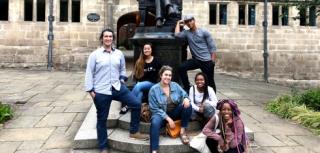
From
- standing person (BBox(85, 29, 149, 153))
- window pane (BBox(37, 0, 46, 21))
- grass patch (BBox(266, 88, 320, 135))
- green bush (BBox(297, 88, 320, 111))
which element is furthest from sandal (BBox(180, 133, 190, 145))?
window pane (BBox(37, 0, 46, 21))

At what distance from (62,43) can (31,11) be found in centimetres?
175

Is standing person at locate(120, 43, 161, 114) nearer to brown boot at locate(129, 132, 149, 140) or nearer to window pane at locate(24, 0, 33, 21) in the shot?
brown boot at locate(129, 132, 149, 140)

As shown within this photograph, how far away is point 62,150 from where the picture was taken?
16.2ft

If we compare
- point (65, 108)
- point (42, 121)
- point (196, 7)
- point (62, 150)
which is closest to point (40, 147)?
point (62, 150)

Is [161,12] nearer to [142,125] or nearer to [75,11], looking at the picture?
[142,125]

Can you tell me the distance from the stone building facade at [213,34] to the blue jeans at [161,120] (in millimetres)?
10749

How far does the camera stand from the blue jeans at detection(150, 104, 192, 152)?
4449 millimetres

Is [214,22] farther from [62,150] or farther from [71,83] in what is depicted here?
[62,150]

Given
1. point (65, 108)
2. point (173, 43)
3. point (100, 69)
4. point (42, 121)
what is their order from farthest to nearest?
1. point (65, 108)
2. point (42, 121)
3. point (173, 43)
4. point (100, 69)

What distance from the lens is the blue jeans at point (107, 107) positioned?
4.41 metres

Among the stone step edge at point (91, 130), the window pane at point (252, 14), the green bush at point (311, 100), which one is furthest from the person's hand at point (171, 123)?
the window pane at point (252, 14)

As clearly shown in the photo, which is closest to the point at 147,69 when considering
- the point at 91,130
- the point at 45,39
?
the point at 91,130

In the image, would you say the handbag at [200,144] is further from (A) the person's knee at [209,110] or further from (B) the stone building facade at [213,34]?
(B) the stone building facade at [213,34]

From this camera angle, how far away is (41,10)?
15.1m
